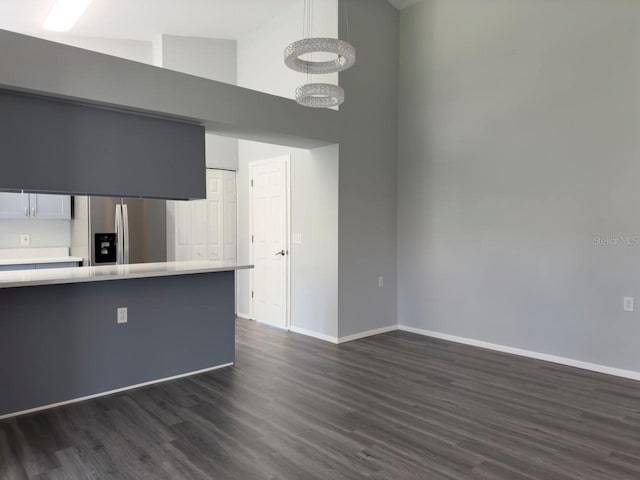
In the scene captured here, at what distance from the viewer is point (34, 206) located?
524cm

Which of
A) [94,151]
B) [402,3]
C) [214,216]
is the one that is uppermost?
[402,3]

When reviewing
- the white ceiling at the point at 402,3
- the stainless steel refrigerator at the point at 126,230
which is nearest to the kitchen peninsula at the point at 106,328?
the stainless steel refrigerator at the point at 126,230

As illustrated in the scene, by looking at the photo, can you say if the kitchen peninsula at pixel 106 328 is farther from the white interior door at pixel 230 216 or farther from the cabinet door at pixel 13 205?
the white interior door at pixel 230 216

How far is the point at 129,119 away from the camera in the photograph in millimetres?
3568

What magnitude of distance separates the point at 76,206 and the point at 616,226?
5.84 metres

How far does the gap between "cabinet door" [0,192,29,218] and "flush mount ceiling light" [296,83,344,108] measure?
3700mm

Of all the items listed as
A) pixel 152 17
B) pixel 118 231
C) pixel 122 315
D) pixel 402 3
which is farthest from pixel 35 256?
pixel 402 3

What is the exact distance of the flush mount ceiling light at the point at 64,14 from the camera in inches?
178

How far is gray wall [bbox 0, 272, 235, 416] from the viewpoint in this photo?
A: 3135 millimetres

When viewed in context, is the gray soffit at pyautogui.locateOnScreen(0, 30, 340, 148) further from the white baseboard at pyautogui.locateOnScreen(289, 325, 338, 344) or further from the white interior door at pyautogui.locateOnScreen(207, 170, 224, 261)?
the white baseboard at pyautogui.locateOnScreen(289, 325, 338, 344)

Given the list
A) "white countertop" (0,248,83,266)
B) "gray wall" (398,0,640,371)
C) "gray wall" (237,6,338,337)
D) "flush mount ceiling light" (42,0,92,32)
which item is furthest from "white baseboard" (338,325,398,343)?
"flush mount ceiling light" (42,0,92,32)

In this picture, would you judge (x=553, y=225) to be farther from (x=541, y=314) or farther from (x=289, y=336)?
(x=289, y=336)

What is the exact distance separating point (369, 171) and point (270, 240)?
1.59 m

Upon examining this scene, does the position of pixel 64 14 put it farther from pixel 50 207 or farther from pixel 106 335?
pixel 106 335
